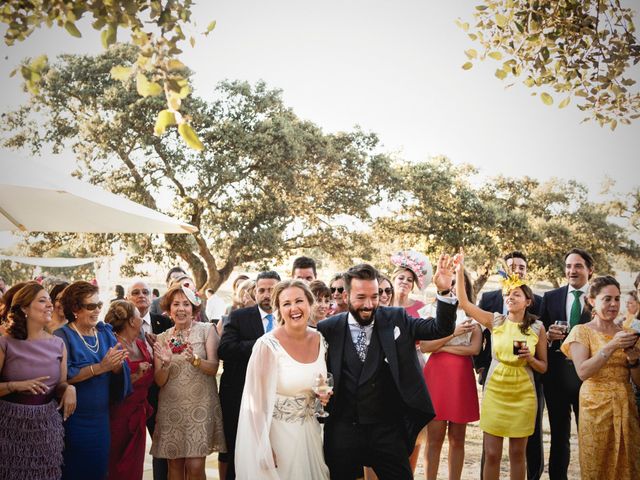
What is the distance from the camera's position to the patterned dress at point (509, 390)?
530 cm

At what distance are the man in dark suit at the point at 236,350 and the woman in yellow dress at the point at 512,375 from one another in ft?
5.84

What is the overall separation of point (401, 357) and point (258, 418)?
1.11 m

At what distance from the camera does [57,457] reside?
4.41 meters

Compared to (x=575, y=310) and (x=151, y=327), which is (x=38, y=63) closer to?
(x=151, y=327)

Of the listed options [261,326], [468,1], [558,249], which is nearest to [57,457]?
[261,326]

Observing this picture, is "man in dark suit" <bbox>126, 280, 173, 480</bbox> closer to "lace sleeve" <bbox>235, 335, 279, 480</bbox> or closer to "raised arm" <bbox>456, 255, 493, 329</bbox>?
"lace sleeve" <bbox>235, 335, 279, 480</bbox>

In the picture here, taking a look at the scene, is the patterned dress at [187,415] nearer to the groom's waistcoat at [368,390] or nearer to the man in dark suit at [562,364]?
the groom's waistcoat at [368,390]

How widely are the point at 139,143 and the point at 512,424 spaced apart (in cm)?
1537

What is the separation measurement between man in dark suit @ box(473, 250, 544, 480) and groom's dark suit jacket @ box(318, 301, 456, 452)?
82.5 inches

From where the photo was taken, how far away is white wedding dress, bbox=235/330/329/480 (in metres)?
3.97

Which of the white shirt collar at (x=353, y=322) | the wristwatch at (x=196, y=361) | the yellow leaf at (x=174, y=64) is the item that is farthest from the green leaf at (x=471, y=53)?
the wristwatch at (x=196, y=361)

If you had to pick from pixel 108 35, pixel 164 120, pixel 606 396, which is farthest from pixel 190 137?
pixel 606 396

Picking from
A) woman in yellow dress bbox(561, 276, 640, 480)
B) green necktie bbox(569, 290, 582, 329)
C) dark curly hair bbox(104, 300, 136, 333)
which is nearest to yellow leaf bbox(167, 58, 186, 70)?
dark curly hair bbox(104, 300, 136, 333)

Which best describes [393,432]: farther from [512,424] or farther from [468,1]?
[468,1]
